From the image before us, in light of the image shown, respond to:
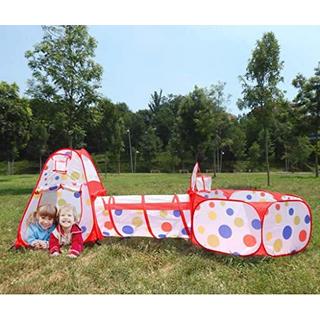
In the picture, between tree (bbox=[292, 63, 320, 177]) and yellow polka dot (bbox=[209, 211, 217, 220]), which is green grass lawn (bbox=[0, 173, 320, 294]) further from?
tree (bbox=[292, 63, 320, 177])

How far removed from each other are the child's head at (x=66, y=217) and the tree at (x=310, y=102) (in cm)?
1836

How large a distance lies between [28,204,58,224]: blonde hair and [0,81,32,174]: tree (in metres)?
18.6

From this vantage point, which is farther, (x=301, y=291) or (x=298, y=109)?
(x=298, y=109)

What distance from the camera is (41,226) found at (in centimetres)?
552

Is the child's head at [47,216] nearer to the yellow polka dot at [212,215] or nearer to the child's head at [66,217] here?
the child's head at [66,217]

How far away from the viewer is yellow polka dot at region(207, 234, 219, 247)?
16.0ft

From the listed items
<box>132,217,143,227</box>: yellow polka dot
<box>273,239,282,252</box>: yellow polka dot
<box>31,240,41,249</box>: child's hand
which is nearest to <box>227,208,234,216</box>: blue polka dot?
<box>273,239,282,252</box>: yellow polka dot

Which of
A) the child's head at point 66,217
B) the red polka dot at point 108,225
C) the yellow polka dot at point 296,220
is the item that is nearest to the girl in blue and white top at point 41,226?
the child's head at point 66,217

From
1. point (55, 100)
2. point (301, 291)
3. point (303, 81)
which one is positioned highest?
point (303, 81)

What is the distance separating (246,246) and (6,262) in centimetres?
315

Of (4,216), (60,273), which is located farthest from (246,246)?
(4,216)

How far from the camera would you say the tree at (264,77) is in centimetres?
1513
